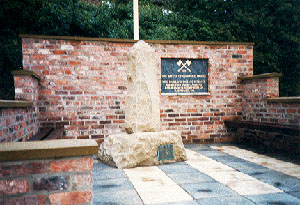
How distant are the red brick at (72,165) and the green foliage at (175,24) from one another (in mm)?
8439

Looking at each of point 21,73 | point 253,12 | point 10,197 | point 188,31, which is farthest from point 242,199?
point 253,12

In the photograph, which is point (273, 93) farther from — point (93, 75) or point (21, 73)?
point (21, 73)

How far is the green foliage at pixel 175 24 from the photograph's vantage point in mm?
9352

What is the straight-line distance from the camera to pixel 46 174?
1525mm

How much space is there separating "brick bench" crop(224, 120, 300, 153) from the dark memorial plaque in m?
1.09

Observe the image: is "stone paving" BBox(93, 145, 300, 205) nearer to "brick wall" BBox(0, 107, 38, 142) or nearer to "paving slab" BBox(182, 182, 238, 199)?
"paving slab" BBox(182, 182, 238, 199)

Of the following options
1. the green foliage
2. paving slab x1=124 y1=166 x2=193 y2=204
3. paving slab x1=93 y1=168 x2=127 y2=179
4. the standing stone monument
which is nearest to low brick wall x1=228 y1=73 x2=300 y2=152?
the standing stone monument

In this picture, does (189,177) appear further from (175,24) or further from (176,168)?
(175,24)

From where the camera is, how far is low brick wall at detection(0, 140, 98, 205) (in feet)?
4.86

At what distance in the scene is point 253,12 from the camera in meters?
12.4

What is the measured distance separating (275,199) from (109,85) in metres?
3.85

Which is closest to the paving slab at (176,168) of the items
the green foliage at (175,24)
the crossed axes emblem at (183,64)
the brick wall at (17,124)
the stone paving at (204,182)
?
the stone paving at (204,182)

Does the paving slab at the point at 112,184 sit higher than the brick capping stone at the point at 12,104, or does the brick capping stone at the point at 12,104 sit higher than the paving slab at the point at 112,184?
the brick capping stone at the point at 12,104

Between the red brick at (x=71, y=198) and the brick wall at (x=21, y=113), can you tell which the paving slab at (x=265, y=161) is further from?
the brick wall at (x=21, y=113)
